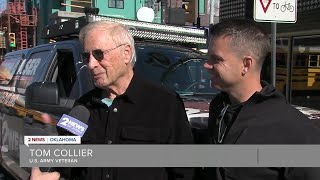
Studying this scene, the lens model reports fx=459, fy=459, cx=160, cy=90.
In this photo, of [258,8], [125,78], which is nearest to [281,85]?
[258,8]

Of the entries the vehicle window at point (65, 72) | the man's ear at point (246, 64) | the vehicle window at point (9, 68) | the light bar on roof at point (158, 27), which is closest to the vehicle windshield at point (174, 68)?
the light bar on roof at point (158, 27)

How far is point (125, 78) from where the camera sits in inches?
96.6

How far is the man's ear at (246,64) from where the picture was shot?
79.7 inches

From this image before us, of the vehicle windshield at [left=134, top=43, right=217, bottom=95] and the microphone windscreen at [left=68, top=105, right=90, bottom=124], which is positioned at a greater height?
the vehicle windshield at [left=134, top=43, right=217, bottom=95]

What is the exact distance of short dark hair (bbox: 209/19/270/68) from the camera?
2018mm

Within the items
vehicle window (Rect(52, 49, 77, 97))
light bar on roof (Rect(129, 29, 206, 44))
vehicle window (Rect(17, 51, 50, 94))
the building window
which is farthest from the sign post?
the building window

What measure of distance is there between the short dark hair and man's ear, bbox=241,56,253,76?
23 millimetres

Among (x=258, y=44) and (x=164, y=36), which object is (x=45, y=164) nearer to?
(x=258, y=44)

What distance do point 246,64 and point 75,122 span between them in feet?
2.95

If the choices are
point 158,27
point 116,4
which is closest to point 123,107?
point 158,27

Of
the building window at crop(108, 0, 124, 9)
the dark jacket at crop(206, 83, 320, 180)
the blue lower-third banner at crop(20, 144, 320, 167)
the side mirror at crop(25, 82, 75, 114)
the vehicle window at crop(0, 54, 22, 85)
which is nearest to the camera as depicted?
the dark jacket at crop(206, 83, 320, 180)

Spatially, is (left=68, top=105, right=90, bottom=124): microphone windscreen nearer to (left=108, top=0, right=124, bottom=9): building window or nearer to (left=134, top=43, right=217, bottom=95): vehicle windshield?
(left=134, top=43, right=217, bottom=95): vehicle windshield

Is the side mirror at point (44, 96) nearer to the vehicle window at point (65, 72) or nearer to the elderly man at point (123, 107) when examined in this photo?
the vehicle window at point (65, 72)

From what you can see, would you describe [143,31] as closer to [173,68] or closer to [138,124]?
[173,68]
